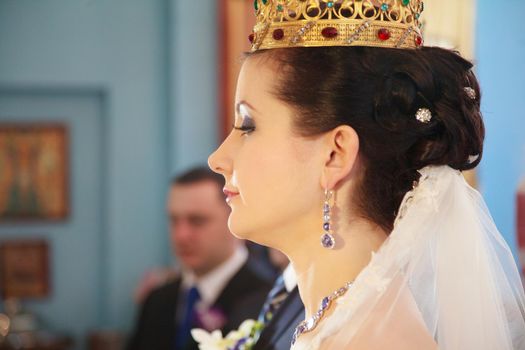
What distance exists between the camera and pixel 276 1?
5.20ft

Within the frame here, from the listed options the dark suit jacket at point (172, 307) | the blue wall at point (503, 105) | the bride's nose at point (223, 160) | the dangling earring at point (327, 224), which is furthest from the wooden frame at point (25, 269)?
the dangling earring at point (327, 224)

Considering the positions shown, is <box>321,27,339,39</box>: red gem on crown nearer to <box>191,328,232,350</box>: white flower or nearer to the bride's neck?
the bride's neck

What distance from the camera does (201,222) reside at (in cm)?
404

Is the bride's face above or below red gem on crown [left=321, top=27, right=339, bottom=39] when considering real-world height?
below

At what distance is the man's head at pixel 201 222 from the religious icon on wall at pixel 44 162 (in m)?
2.27

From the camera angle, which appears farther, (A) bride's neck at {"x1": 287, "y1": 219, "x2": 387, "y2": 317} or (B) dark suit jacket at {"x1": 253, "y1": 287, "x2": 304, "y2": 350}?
(B) dark suit jacket at {"x1": 253, "y1": 287, "x2": 304, "y2": 350}

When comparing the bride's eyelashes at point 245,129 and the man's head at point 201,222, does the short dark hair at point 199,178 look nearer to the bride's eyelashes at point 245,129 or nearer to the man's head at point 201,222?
the man's head at point 201,222

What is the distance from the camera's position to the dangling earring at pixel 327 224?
1511mm

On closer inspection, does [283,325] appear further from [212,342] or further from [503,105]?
[503,105]

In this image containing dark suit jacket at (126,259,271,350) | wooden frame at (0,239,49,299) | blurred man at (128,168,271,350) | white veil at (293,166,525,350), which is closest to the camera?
white veil at (293,166,525,350)

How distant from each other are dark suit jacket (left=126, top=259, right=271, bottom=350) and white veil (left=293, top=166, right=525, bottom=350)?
1650 mm

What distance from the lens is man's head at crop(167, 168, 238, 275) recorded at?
398 cm

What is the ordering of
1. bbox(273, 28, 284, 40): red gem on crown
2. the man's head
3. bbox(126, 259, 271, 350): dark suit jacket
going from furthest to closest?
the man's head, bbox(126, 259, 271, 350): dark suit jacket, bbox(273, 28, 284, 40): red gem on crown

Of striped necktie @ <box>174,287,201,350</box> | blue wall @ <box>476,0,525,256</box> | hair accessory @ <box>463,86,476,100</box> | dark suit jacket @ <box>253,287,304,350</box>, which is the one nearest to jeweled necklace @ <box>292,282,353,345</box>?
dark suit jacket @ <box>253,287,304,350</box>
